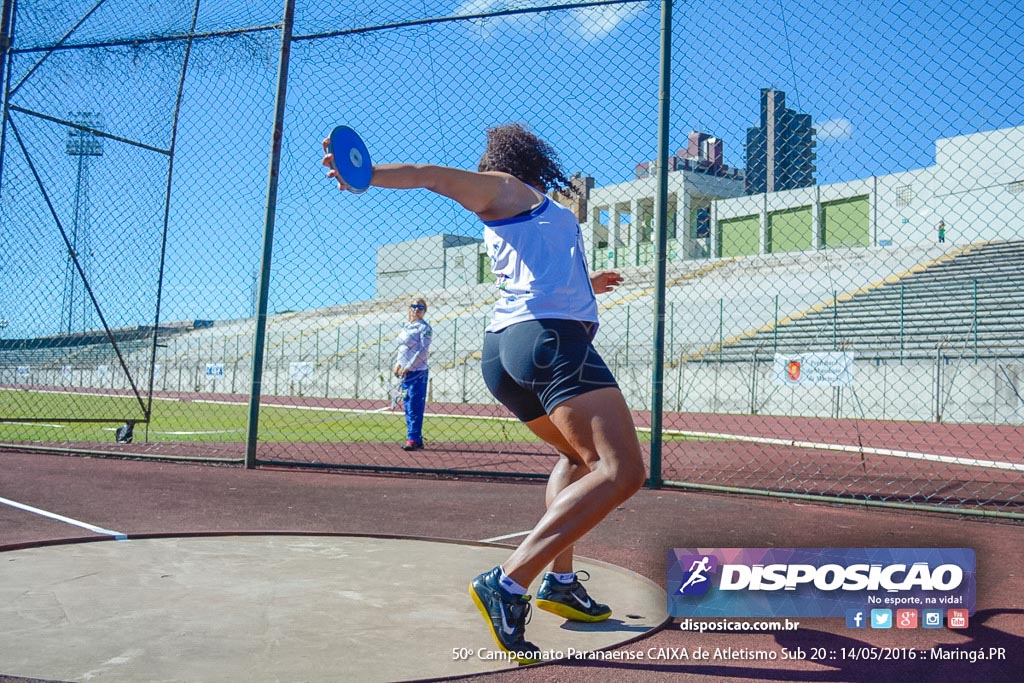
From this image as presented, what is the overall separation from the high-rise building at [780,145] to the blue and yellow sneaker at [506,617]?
4.75 metres

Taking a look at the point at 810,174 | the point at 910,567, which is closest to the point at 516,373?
the point at 910,567

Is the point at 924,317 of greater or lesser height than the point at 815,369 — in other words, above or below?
above

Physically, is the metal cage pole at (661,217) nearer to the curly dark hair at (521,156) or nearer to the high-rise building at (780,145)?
the high-rise building at (780,145)

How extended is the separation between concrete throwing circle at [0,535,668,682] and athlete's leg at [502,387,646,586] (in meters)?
0.36

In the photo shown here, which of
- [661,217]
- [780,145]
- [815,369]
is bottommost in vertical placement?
[815,369]

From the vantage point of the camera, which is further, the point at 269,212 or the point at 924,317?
the point at 924,317

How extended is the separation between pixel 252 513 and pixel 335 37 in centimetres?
428

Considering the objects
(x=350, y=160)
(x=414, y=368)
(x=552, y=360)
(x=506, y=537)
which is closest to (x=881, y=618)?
(x=552, y=360)

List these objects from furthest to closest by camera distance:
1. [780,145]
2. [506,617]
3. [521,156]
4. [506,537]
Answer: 1. [780,145]
2. [506,537]
3. [521,156]
4. [506,617]

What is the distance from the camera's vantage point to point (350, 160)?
2.53m

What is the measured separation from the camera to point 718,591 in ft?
9.79

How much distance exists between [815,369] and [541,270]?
14884 mm

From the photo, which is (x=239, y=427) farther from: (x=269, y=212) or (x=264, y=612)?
(x=264, y=612)

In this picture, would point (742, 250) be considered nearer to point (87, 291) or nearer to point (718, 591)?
point (87, 291)
